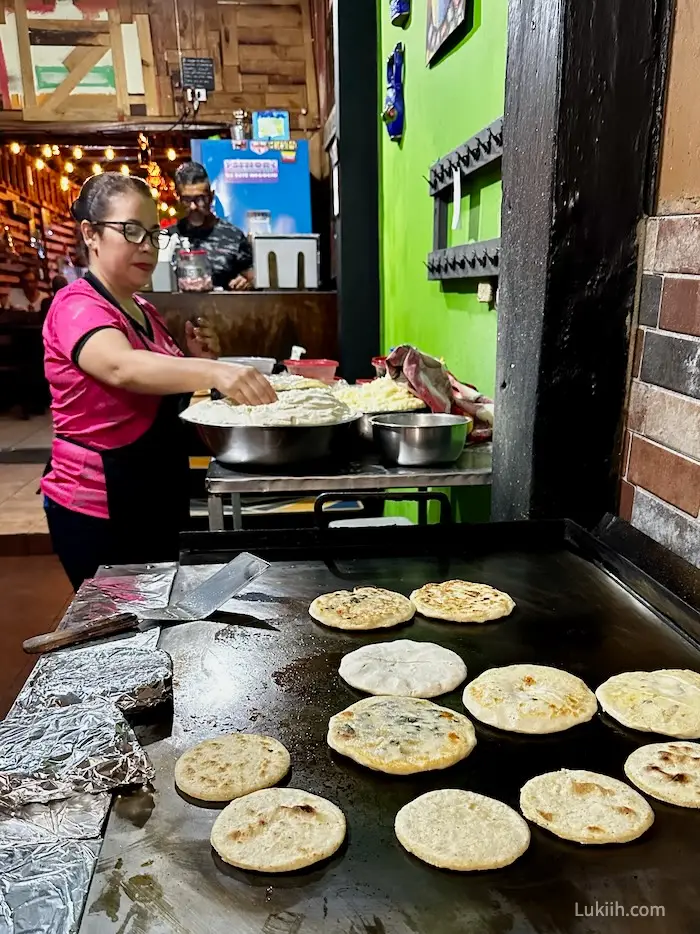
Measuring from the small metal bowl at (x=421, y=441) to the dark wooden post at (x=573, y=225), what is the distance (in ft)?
1.05

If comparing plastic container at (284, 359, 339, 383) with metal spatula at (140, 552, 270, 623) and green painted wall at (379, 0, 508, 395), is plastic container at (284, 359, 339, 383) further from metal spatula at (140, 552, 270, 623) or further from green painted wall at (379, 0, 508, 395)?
metal spatula at (140, 552, 270, 623)

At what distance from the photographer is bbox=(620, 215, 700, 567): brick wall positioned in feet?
4.90

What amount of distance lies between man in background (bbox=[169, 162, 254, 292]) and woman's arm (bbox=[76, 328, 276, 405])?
3578 millimetres

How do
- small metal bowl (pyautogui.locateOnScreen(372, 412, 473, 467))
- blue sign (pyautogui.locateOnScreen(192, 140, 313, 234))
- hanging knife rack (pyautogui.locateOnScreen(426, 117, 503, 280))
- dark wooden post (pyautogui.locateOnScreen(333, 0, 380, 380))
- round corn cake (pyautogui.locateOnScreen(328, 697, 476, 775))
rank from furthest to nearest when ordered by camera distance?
blue sign (pyautogui.locateOnScreen(192, 140, 313, 234)) → dark wooden post (pyautogui.locateOnScreen(333, 0, 380, 380)) → hanging knife rack (pyautogui.locateOnScreen(426, 117, 503, 280)) → small metal bowl (pyautogui.locateOnScreen(372, 412, 473, 467)) → round corn cake (pyautogui.locateOnScreen(328, 697, 476, 775))

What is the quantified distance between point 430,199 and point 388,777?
10.4ft

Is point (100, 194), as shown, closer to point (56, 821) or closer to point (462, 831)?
point (56, 821)

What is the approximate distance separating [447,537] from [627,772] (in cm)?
83

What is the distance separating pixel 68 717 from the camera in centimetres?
106

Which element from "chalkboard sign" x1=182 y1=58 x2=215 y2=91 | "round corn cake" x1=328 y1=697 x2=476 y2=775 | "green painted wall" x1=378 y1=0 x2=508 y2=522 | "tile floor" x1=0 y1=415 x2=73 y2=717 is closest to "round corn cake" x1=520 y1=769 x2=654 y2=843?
"round corn cake" x1=328 y1=697 x2=476 y2=775

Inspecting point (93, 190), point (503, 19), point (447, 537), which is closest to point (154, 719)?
point (447, 537)

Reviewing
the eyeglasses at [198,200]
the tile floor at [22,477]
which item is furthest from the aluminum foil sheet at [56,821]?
the eyeglasses at [198,200]

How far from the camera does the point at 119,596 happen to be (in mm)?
1578

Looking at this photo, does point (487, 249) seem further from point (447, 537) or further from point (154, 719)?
point (154, 719)

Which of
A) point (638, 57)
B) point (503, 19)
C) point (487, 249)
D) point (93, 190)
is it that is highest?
→ point (503, 19)
